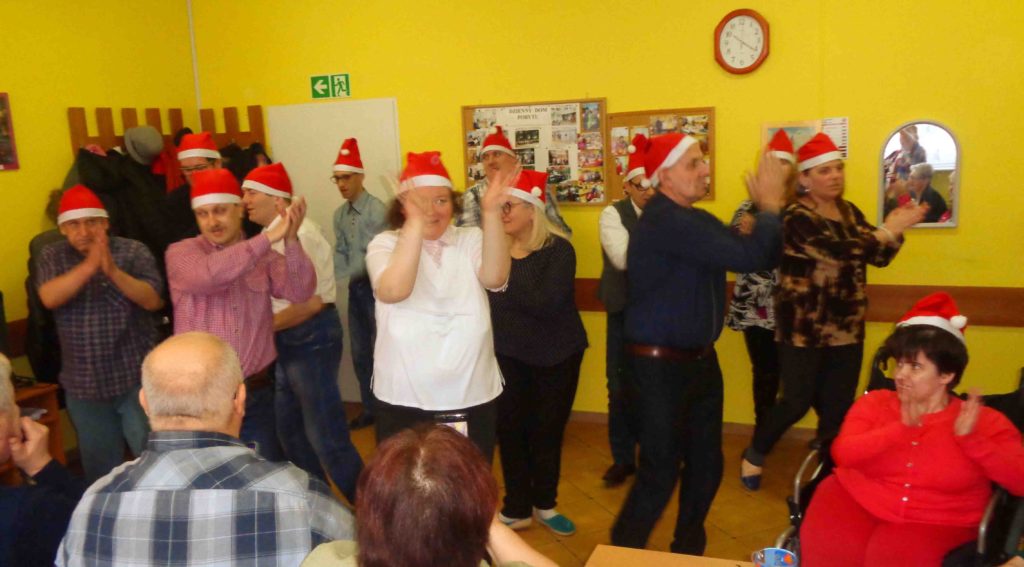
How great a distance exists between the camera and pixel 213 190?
290 cm

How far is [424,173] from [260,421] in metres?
1.15

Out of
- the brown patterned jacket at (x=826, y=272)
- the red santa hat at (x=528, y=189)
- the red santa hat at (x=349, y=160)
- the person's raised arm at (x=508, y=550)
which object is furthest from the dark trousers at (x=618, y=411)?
the person's raised arm at (x=508, y=550)

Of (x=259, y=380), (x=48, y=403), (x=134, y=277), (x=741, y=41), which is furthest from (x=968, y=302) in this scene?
(x=48, y=403)

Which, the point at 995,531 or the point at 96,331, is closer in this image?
the point at 995,531

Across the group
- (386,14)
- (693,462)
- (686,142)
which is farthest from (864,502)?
(386,14)

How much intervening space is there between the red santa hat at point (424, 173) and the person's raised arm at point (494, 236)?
208 millimetres

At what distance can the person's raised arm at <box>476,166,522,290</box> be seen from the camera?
2348 mm

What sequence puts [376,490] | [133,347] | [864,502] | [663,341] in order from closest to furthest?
[376,490]
[864,502]
[663,341]
[133,347]

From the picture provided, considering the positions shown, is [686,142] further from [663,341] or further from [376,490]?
[376,490]

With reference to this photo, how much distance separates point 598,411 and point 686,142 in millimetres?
2606

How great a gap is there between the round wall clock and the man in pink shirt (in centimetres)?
244

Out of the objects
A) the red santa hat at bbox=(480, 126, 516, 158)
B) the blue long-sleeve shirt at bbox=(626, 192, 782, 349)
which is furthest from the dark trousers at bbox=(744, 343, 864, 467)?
the red santa hat at bbox=(480, 126, 516, 158)

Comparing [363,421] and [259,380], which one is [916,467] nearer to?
[259,380]

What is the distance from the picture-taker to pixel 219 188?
9.55ft
